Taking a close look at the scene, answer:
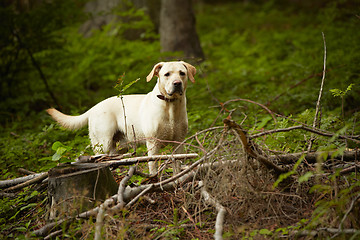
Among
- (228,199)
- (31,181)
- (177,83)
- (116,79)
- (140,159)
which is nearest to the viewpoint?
(228,199)

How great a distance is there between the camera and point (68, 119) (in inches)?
208

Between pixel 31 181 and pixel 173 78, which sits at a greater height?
pixel 173 78

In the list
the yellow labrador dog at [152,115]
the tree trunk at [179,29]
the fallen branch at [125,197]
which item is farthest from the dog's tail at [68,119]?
the tree trunk at [179,29]

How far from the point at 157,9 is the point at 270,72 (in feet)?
16.2

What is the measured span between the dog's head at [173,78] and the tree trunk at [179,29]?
5913mm

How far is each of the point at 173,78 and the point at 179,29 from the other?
21.4 ft

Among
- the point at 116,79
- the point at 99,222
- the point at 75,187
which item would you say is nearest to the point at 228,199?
the point at 99,222

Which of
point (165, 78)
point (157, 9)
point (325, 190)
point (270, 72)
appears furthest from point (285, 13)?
point (325, 190)

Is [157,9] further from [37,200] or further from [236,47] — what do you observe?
[37,200]

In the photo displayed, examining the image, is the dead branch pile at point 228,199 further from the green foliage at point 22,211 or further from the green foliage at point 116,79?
the green foliage at point 22,211

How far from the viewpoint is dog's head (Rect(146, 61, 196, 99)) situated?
14.4ft

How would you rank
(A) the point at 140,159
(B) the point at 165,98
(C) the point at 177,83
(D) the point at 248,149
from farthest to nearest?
(B) the point at 165,98
(C) the point at 177,83
(A) the point at 140,159
(D) the point at 248,149

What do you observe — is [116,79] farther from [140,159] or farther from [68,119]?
[140,159]

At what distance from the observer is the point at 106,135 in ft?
16.5
